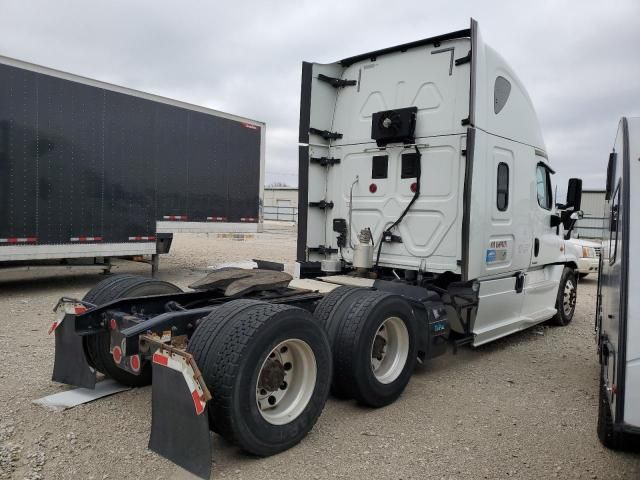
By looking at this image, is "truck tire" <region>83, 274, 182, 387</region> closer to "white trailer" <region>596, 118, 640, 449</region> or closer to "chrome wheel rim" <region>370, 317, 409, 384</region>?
"chrome wheel rim" <region>370, 317, 409, 384</region>

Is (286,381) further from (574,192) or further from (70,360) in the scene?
(574,192)

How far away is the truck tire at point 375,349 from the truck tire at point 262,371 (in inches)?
14.7

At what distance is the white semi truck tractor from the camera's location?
3.12 metres

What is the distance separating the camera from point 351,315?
4.06 m

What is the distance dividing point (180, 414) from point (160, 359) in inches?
13.5

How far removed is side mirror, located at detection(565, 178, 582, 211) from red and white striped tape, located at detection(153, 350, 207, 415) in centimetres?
532

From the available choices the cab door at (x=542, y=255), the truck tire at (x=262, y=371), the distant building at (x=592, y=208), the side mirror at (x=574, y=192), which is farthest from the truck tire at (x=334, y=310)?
the distant building at (x=592, y=208)

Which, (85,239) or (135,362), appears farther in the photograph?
(85,239)

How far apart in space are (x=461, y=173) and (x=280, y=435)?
3.16 meters

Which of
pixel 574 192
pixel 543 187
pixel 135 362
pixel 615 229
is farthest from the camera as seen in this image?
pixel 543 187

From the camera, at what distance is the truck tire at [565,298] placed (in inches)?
293

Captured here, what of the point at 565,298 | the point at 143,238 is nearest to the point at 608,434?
the point at 565,298

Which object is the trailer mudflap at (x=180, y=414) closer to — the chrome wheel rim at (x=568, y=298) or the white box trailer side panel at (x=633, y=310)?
the white box trailer side panel at (x=633, y=310)

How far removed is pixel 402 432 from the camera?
3.73 meters
